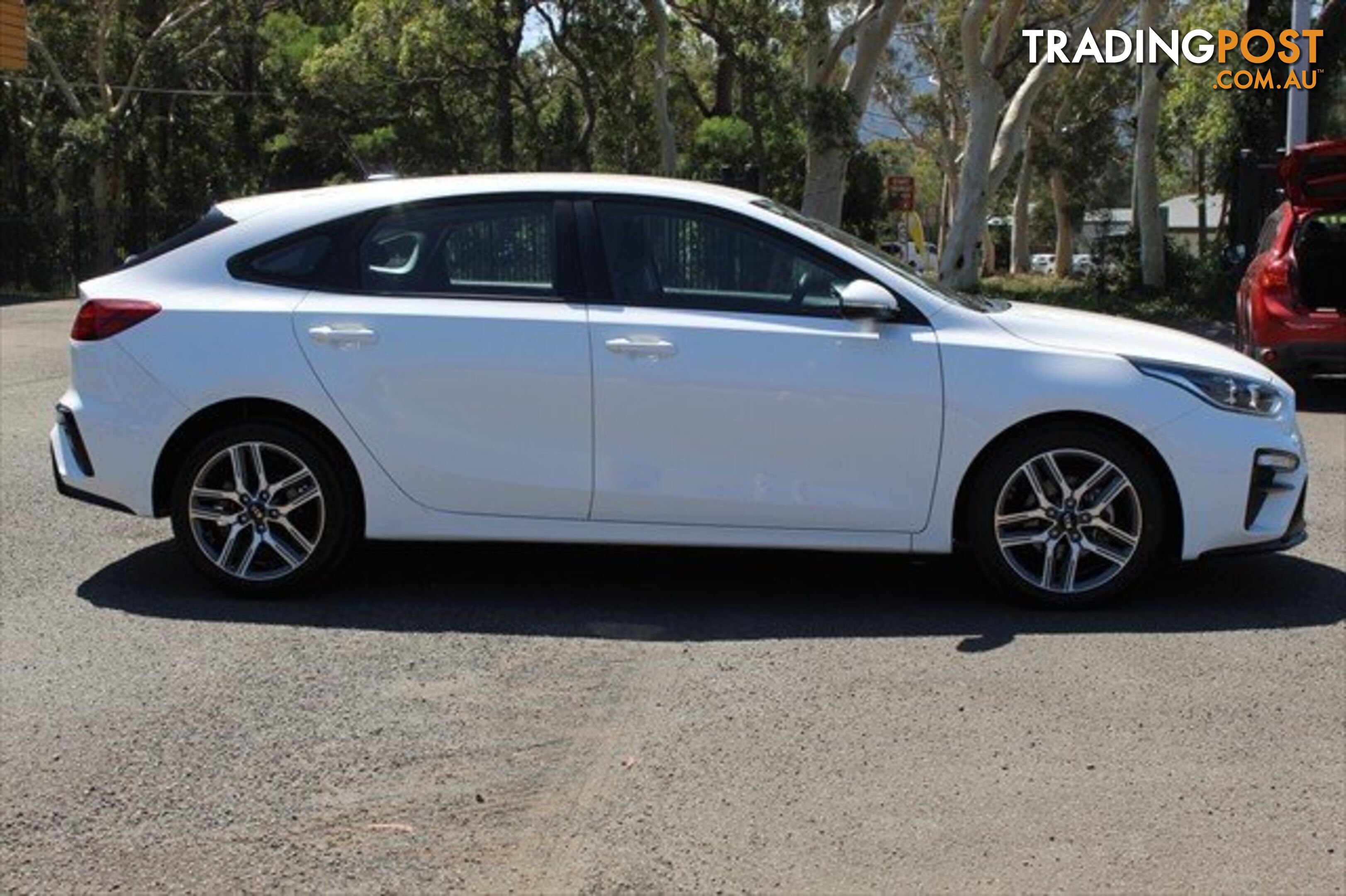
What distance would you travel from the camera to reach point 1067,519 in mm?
5926

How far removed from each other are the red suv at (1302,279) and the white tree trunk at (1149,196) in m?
14.0

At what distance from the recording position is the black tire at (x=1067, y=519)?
19.2 feet

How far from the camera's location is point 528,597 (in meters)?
6.27

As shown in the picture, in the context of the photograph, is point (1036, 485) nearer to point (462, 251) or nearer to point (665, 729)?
point (665, 729)

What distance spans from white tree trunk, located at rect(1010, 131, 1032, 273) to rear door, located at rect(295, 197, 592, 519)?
42.8 m

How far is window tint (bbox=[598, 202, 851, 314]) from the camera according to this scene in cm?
597

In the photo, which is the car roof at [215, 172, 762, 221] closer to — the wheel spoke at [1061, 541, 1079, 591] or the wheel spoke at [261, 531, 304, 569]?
the wheel spoke at [261, 531, 304, 569]

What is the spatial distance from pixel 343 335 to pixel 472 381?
0.56 meters

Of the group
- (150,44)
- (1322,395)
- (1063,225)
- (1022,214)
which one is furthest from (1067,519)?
(1063,225)

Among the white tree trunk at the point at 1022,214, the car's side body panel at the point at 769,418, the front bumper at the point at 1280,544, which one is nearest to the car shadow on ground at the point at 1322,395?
the front bumper at the point at 1280,544

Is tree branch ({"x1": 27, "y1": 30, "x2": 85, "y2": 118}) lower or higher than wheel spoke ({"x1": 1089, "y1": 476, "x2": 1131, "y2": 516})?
higher

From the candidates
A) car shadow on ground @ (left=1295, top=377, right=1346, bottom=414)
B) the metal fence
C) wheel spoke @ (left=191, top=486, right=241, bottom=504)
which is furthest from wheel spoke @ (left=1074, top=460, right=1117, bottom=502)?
the metal fence

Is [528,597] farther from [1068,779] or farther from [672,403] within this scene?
[1068,779]

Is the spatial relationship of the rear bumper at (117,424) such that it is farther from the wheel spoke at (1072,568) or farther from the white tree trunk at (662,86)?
the white tree trunk at (662,86)
